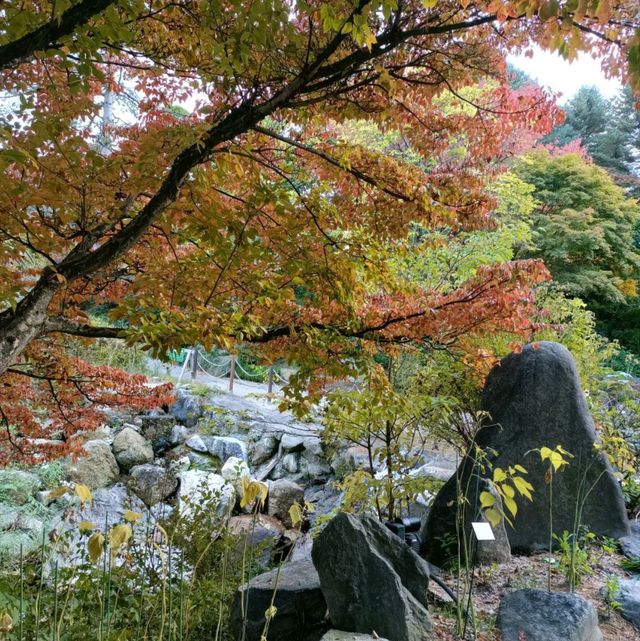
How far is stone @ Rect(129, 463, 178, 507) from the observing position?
7.26 metres

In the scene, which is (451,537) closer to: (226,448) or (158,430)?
(226,448)

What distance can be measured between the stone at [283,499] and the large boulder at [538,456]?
10.7 ft

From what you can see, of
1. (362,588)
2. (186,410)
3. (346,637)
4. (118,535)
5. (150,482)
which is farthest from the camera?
(186,410)

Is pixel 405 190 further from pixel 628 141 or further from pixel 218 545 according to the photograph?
pixel 628 141

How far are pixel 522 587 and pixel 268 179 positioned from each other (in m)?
3.16

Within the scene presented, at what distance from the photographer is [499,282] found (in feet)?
9.23

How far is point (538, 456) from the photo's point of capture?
4.24m

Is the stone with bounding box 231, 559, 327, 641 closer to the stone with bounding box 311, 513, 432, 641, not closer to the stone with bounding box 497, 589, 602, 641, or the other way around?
the stone with bounding box 311, 513, 432, 641

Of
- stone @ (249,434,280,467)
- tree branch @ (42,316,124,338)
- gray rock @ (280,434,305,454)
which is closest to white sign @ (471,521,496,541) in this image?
tree branch @ (42,316,124,338)

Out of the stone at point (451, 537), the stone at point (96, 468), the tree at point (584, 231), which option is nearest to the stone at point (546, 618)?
the stone at point (451, 537)

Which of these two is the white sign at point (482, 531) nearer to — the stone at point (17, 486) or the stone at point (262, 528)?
the stone at point (262, 528)

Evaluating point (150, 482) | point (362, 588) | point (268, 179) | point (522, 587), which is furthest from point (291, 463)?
point (268, 179)

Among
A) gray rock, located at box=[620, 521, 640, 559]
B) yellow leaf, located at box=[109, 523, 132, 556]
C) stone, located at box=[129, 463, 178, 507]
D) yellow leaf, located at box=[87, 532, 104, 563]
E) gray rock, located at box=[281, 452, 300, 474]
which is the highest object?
gray rock, located at box=[281, 452, 300, 474]

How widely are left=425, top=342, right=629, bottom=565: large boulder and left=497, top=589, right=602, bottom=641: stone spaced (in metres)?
1.08
